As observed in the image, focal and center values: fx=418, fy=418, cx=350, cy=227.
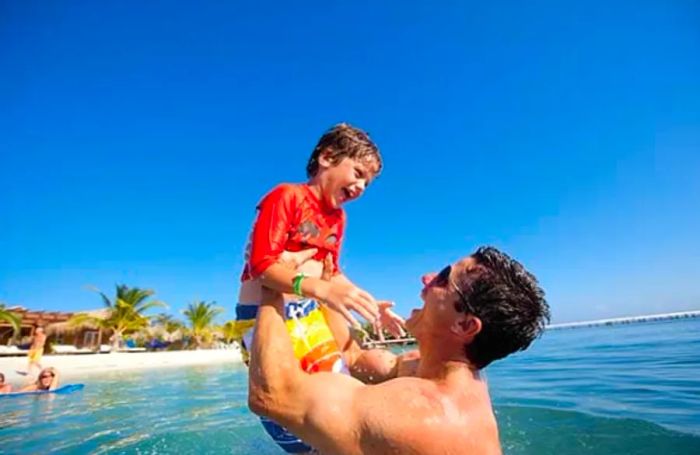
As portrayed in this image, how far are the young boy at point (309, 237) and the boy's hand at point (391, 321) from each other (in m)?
0.29

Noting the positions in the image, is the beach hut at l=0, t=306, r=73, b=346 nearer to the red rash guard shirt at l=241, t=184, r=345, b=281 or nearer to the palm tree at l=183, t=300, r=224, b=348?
the palm tree at l=183, t=300, r=224, b=348

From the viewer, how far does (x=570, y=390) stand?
9500mm

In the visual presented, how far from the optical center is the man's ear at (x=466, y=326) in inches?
91.4

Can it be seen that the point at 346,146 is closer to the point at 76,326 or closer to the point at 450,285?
the point at 450,285

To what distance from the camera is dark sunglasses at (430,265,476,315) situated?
2358 millimetres

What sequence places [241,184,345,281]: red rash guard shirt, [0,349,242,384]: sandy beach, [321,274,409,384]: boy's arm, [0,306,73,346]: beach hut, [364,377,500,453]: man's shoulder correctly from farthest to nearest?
[0,306,73,346]: beach hut, [0,349,242,384]: sandy beach, [321,274,409,384]: boy's arm, [241,184,345,281]: red rash guard shirt, [364,377,500,453]: man's shoulder

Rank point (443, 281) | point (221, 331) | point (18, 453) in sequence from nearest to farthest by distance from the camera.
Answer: point (443, 281) < point (18, 453) < point (221, 331)

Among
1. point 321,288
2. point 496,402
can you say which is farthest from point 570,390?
point 321,288

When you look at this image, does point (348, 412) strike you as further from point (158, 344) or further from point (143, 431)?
point (158, 344)

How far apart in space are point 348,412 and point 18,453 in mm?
6811

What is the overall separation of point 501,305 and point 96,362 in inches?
1284

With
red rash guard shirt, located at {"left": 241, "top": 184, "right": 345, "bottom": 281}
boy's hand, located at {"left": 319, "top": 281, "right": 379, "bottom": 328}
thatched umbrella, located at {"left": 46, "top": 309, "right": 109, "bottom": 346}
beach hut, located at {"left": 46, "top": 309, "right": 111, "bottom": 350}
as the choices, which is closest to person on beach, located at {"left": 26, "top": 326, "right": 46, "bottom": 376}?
beach hut, located at {"left": 46, "top": 309, "right": 111, "bottom": 350}

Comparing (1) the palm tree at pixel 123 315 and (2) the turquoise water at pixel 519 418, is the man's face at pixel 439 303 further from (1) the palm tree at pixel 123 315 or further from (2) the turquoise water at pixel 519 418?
(1) the palm tree at pixel 123 315

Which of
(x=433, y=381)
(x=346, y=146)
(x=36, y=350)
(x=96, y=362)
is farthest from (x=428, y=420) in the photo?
(x=96, y=362)
